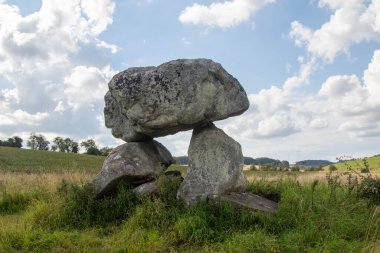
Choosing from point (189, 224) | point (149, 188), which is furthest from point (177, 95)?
point (189, 224)

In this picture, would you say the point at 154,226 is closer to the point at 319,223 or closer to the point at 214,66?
the point at 319,223

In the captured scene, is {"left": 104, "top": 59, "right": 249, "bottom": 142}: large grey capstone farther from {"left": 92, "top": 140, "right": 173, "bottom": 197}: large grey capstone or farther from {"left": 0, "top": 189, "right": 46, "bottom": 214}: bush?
{"left": 0, "top": 189, "right": 46, "bottom": 214}: bush

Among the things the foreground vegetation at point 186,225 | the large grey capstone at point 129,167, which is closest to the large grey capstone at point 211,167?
the foreground vegetation at point 186,225

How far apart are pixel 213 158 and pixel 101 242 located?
387 centimetres

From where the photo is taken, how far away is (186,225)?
934cm

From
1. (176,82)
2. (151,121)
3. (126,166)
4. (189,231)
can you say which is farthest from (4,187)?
(189,231)

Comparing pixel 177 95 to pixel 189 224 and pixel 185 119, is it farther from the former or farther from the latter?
pixel 189 224

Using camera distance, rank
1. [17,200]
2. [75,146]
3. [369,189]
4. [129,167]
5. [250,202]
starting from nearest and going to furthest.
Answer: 1. [250,202]
2. [369,189]
3. [129,167]
4. [17,200]
5. [75,146]

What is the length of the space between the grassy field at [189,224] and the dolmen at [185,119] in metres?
0.61

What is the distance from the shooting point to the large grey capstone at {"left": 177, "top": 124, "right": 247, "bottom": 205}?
11219 mm

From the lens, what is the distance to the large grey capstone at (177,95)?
1148 cm

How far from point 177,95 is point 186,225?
146 inches

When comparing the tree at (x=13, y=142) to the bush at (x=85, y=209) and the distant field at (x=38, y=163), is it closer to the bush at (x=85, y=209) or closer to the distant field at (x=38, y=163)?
the distant field at (x=38, y=163)

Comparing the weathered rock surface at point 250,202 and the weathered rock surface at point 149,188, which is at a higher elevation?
the weathered rock surface at point 149,188
